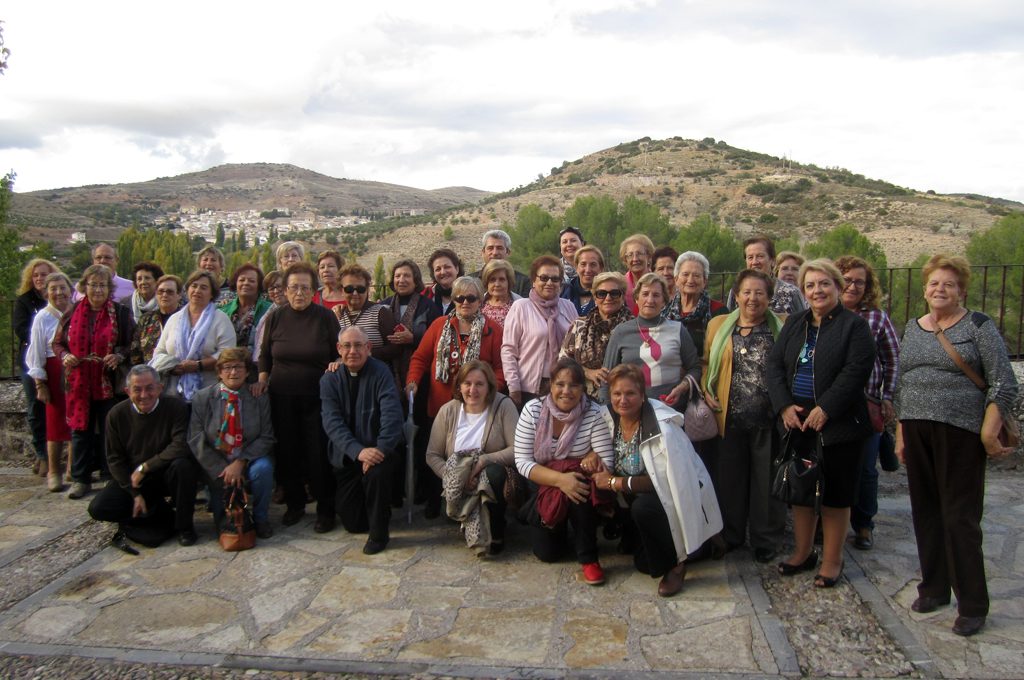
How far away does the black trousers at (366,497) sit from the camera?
4801 millimetres

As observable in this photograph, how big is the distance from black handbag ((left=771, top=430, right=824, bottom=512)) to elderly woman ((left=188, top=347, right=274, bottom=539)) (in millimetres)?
3216

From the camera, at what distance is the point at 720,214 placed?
54.5 metres

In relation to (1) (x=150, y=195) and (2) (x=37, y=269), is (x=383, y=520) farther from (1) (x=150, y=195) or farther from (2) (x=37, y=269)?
(1) (x=150, y=195)

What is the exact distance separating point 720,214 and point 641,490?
5324cm

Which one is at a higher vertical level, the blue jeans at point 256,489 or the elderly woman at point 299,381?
the elderly woman at point 299,381

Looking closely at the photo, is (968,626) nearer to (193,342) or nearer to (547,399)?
(547,399)

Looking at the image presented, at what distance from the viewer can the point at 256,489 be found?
4.96 metres

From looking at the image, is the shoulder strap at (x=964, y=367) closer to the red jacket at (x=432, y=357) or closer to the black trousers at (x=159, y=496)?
the red jacket at (x=432, y=357)

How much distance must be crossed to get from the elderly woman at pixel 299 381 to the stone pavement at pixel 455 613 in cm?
36

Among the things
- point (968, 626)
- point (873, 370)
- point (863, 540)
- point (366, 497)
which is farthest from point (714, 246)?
point (968, 626)

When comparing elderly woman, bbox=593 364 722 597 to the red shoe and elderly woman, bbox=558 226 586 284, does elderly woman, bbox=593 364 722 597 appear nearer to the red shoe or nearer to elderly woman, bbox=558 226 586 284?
the red shoe

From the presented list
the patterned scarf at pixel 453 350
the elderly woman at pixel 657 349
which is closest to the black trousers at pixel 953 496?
the elderly woman at pixel 657 349

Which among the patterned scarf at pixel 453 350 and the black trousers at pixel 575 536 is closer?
the black trousers at pixel 575 536

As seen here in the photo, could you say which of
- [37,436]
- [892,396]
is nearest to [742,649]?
[892,396]
